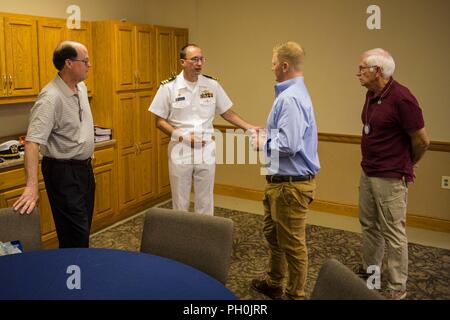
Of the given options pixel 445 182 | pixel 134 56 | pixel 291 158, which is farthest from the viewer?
pixel 134 56

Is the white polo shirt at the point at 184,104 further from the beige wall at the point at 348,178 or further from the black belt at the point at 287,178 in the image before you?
the beige wall at the point at 348,178

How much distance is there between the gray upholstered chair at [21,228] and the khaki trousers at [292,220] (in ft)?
4.19

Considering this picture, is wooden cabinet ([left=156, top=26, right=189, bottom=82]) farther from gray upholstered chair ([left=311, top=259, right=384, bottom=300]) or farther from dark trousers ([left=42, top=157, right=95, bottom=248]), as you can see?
gray upholstered chair ([left=311, top=259, right=384, bottom=300])

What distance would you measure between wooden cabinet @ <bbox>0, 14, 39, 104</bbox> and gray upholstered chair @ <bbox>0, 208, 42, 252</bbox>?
1.59 meters

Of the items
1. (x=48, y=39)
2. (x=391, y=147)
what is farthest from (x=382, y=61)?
(x=48, y=39)

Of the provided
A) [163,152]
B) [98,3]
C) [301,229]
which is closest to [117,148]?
[163,152]

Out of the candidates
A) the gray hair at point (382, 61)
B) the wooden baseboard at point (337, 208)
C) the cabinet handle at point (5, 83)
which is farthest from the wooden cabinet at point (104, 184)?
the gray hair at point (382, 61)

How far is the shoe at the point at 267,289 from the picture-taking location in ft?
9.50

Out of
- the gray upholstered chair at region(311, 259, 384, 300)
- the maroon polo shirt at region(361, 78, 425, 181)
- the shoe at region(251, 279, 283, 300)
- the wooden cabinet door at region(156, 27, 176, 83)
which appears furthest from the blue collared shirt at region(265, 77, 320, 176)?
the wooden cabinet door at region(156, 27, 176, 83)

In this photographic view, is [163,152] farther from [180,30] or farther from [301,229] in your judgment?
[301,229]

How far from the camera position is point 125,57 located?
14.1 feet

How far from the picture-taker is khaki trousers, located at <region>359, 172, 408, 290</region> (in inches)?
110

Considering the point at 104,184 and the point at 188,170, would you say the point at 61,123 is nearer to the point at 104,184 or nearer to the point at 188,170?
the point at 188,170

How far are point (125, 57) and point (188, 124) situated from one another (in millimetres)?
1361
